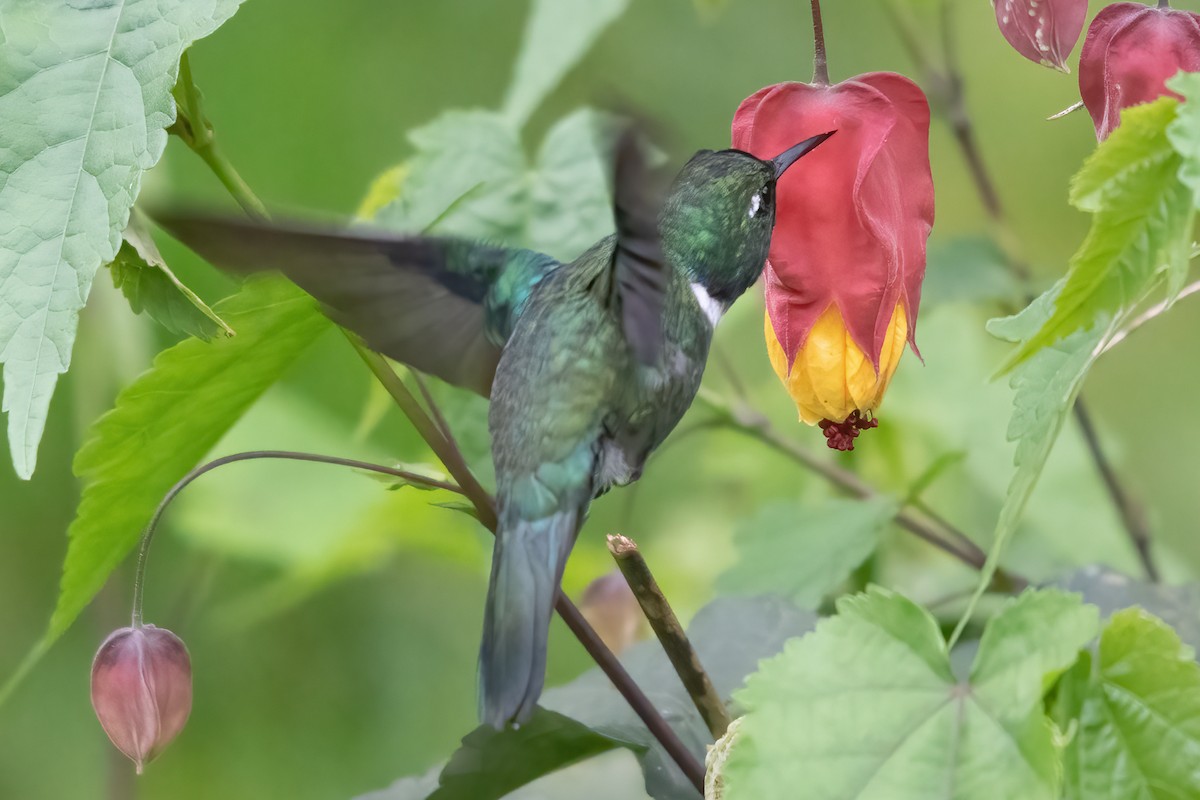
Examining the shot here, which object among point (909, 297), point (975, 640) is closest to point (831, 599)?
point (975, 640)

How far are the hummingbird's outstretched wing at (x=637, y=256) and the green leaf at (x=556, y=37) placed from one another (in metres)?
0.38

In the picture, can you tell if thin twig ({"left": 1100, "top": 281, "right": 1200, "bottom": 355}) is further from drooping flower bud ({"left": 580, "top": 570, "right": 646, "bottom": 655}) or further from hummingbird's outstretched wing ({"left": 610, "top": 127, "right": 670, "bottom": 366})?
drooping flower bud ({"left": 580, "top": 570, "right": 646, "bottom": 655})

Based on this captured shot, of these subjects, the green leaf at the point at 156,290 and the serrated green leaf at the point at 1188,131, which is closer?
the serrated green leaf at the point at 1188,131

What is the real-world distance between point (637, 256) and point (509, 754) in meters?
0.24

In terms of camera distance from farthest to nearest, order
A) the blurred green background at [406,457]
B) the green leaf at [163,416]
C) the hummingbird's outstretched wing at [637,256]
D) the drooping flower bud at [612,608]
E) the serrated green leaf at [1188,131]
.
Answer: the blurred green background at [406,457] < the drooping flower bud at [612,608] < the green leaf at [163,416] < the hummingbird's outstretched wing at [637,256] < the serrated green leaf at [1188,131]

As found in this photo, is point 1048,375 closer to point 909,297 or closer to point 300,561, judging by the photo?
point 909,297

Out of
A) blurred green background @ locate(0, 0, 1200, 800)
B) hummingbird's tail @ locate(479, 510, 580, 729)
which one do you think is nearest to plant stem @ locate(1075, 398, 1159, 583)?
blurred green background @ locate(0, 0, 1200, 800)

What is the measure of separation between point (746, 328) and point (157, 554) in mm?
867

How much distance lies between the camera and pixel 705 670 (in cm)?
72

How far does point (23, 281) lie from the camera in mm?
500

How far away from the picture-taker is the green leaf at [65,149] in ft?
1.62

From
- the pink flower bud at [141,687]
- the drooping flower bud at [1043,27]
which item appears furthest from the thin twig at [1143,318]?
the pink flower bud at [141,687]

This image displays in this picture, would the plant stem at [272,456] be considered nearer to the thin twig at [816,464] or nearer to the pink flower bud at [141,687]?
the pink flower bud at [141,687]

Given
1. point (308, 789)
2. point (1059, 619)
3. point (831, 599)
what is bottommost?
point (308, 789)
